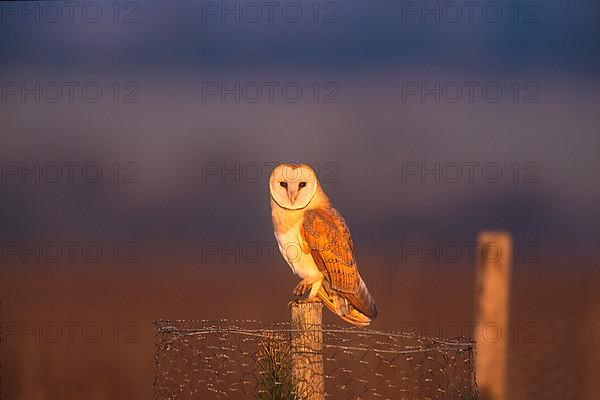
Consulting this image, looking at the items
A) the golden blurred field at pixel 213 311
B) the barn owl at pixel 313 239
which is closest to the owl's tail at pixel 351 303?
the barn owl at pixel 313 239

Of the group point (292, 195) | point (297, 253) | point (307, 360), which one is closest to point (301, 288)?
point (297, 253)

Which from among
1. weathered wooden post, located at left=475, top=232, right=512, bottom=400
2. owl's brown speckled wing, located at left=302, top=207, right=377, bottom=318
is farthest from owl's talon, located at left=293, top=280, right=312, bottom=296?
weathered wooden post, located at left=475, top=232, right=512, bottom=400

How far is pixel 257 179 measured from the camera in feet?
17.9

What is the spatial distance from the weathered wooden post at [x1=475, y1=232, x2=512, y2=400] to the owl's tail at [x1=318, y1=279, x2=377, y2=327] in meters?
0.76

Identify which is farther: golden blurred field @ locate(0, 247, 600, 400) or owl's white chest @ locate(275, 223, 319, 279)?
golden blurred field @ locate(0, 247, 600, 400)

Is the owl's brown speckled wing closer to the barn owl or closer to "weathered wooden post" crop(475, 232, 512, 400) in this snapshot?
the barn owl

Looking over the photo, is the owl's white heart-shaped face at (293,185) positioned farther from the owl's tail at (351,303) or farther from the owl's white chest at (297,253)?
the owl's tail at (351,303)

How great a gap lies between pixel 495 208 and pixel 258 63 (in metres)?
1.69

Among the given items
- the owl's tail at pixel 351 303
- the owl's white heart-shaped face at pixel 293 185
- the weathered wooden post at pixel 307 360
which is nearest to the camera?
the weathered wooden post at pixel 307 360

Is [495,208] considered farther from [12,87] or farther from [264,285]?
[12,87]

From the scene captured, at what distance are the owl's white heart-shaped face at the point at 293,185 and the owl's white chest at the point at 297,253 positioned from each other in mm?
117

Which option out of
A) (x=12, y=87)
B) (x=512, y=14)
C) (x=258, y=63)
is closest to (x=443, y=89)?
(x=512, y=14)

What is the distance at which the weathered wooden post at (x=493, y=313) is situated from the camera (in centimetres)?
473

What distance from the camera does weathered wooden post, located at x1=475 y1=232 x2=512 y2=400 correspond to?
473cm
